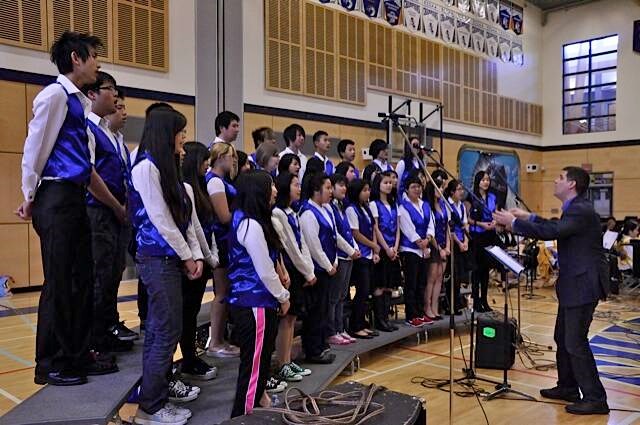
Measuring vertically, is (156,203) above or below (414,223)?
above

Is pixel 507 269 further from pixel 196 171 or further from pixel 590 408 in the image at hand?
pixel 196 171

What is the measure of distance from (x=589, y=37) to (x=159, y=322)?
15772 mm

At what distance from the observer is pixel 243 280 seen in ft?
9.26

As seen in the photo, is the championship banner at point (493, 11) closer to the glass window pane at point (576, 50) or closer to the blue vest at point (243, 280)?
the glass window pane at point (576, 50)

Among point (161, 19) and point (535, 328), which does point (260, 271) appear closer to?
point (535, 328)

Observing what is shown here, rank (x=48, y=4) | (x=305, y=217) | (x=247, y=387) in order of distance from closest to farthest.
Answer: (x=247, y=387)
(x=305, y=217)
(x=48, y=4)

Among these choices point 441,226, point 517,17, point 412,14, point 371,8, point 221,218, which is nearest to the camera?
point 221,218

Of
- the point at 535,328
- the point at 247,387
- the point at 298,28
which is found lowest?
the point at 535,328

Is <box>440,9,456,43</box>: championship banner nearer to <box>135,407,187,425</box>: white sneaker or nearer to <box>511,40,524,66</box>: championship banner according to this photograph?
<box>511,40,524,66</box>: championship banner

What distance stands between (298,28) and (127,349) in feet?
26.5

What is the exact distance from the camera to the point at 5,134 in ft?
23.9

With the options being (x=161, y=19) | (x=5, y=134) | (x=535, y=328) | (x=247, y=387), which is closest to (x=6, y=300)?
(x=5, y=134)

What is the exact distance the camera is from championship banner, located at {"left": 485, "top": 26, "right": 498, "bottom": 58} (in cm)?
1401

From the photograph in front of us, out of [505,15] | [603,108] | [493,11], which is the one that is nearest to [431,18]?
[493,11]
